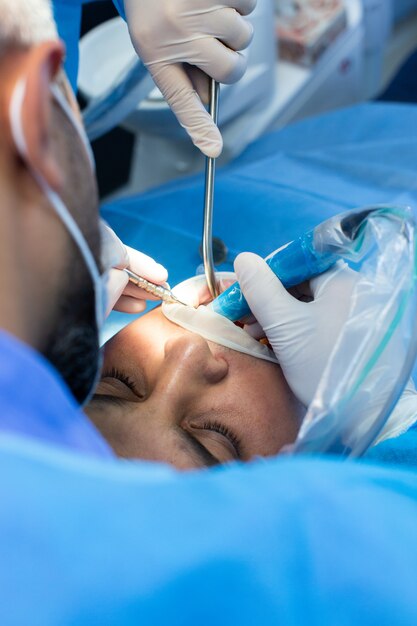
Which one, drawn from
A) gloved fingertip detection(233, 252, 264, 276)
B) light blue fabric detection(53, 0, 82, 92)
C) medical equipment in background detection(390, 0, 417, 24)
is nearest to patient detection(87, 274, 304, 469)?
gloved fingertip detection(233, 252, 264, 276)

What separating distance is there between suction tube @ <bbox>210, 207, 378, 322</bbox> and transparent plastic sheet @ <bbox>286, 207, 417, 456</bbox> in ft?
0.52

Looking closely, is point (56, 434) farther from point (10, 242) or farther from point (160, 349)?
point (160, 349)

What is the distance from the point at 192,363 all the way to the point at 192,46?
0.55m

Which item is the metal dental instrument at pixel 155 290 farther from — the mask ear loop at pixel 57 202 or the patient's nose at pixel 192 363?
the mask ear loop at pixel 57 202

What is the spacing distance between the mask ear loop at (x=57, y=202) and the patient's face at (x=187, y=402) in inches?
8.3

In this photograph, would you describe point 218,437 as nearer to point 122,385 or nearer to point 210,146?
point 122,385

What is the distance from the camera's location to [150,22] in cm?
125

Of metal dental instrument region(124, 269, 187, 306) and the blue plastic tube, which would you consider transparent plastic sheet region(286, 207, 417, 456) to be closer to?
the blue plastic tube

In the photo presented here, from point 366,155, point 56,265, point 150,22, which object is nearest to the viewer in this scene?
point 56,265

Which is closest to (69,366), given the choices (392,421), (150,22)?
(392,421)

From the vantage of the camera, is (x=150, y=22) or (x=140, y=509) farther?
(x=150, y=22)

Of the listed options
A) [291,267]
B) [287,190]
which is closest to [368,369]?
[291,267]

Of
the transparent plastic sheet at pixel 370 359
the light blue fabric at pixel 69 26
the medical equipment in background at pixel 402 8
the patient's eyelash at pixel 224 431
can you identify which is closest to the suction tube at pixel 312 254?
the transparent plastic sheet at pixel 370 359

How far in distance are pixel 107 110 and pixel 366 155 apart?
0.64 metres
